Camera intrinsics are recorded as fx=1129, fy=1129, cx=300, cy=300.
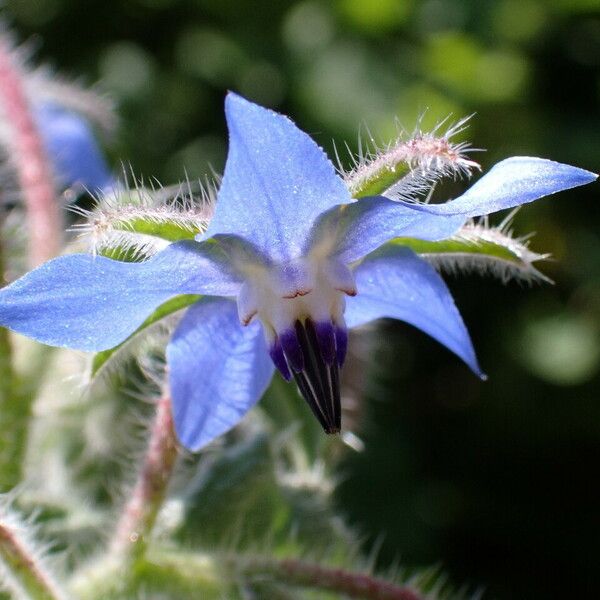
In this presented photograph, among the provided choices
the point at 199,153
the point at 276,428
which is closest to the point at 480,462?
the point at 199,153

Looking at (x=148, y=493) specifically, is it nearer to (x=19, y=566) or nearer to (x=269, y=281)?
(x=19, y=566)

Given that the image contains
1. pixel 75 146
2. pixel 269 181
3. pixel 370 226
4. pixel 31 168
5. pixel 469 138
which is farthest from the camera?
pixel 469 138

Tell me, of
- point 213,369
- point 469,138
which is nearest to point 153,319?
point 213,369

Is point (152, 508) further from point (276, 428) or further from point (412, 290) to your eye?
point (412, 290)

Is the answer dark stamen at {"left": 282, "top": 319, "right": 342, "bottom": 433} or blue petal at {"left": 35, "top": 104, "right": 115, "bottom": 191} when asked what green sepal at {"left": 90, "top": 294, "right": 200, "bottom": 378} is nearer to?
dark stamen at {"left": 282, "top": 319, "right": 342, "bottom": 433}

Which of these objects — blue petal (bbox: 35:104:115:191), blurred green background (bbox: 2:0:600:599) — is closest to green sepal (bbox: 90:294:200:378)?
blue petal (bbox: 35:104:115:191)
